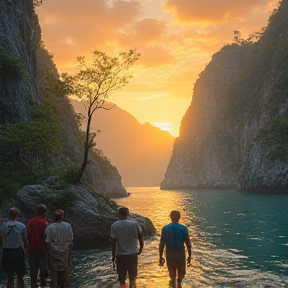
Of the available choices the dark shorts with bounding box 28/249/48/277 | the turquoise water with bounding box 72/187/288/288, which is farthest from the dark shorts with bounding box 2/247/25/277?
the turquoise water with bounding box 72/187/288/288

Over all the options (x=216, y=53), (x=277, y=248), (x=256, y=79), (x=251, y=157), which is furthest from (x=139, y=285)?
(x=216, y=53)

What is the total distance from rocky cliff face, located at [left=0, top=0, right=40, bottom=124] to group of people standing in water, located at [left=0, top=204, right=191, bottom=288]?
18.5 metres

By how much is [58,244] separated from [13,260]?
145 centimetres

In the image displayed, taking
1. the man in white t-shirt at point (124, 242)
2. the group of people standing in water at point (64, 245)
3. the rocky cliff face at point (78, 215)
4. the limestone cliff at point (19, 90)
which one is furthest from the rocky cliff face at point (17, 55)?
the man in white t-shirt at point (124, 242)

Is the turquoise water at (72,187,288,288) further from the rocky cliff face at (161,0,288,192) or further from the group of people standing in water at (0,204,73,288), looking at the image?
the rocky cliff face at (161,0,288,192)

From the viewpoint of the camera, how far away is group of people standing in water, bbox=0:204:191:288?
8703 millimetres

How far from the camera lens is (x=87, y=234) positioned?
759 inches

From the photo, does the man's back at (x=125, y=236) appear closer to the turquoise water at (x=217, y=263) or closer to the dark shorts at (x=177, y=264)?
the dark shorts at (x=177, y=264)

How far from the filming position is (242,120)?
138 meters

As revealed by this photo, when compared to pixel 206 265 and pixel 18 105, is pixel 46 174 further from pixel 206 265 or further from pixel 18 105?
pixel 206 265

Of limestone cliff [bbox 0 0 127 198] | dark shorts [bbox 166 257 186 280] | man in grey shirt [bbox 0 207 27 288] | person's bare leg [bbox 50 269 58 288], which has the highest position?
limestone cliff [bbox 0 0 127 198]

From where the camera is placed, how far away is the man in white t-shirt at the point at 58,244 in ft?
29.5

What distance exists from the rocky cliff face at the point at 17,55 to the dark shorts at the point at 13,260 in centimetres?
1853

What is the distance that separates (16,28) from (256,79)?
107430 mm
